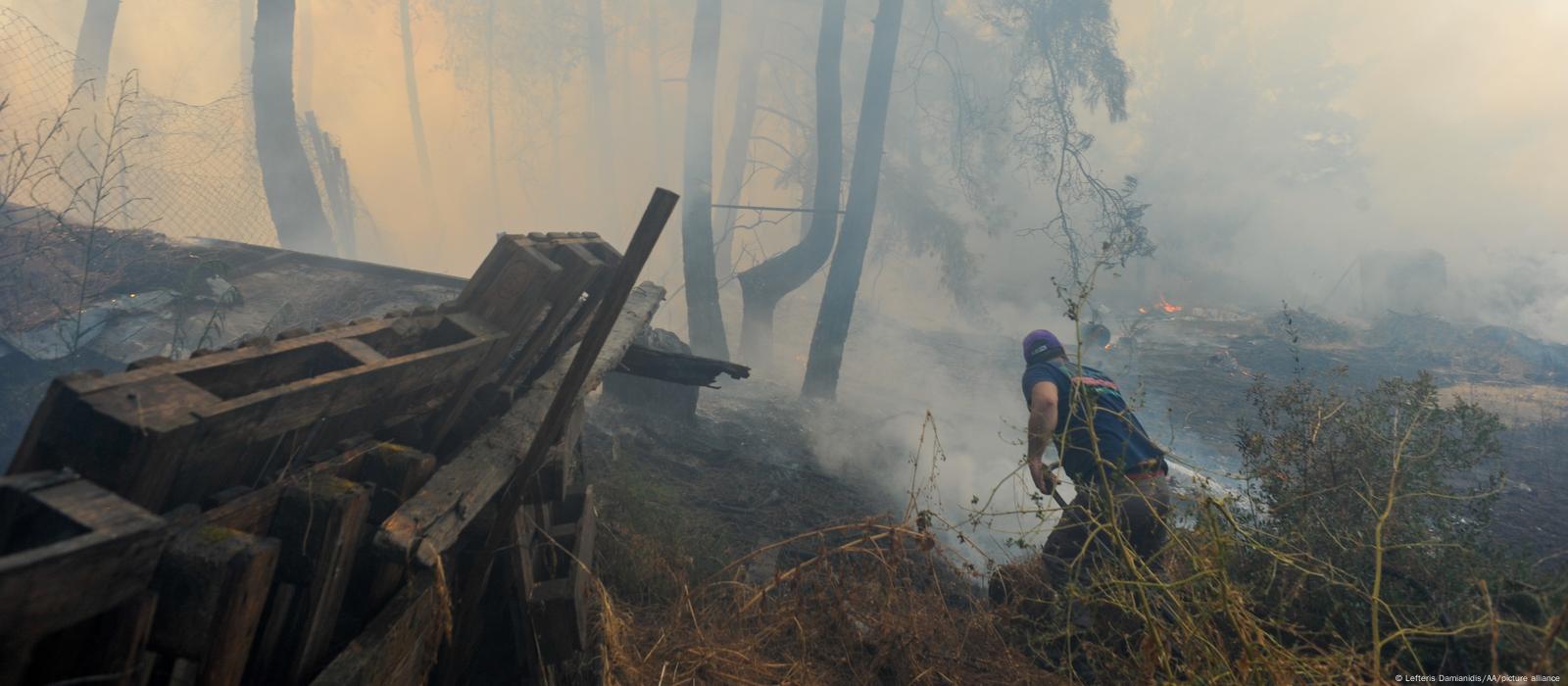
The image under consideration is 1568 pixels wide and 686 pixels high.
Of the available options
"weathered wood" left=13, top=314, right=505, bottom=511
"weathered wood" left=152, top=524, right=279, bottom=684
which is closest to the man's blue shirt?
"weathered wood" left=13, top=314, right=505, bottom=511

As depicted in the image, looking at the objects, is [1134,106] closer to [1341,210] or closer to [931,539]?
[1341,210]

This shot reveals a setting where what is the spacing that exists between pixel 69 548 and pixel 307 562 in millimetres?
675

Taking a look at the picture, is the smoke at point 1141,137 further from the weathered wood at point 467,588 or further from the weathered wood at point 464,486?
the weathered wood at point 467,588

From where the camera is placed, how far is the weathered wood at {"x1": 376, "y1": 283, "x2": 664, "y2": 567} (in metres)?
2.02

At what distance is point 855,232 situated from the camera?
11805mm

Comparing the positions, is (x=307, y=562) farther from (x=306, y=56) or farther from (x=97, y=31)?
(x=306, y=56)

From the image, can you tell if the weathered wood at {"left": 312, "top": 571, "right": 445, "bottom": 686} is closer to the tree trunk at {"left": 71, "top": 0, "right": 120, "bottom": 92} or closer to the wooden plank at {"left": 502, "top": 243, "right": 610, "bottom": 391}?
the wooden plank at {"left": 502, "top": 243, "right": 610, "bottom": 391}

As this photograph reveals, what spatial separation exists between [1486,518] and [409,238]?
106ft

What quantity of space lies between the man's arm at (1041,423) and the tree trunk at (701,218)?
7761mm

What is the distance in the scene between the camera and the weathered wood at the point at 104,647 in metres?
1.39

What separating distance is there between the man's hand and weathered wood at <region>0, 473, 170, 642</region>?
3.68 m

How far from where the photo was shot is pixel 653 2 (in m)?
26.5

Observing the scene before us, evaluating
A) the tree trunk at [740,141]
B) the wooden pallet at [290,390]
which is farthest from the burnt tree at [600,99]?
the wooden pallet at [290,390]

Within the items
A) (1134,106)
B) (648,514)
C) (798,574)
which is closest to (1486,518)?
(798,574)
